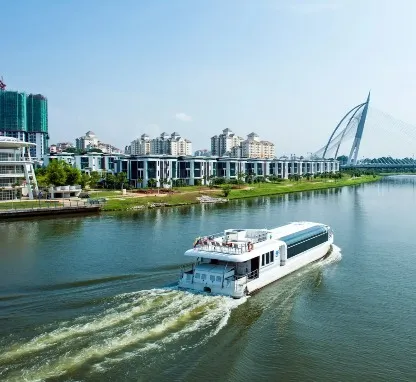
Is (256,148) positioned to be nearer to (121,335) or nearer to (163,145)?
(163,145)

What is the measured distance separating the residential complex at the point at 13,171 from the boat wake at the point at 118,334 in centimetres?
3309

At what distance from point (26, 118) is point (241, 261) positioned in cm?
9856

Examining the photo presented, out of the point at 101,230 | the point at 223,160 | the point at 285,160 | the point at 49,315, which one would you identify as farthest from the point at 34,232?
the point at 285,160

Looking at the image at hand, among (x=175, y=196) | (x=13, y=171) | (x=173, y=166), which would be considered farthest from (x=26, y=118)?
(x=175, y=196)

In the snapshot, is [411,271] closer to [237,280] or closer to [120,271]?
[237,280]

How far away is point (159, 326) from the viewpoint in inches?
480

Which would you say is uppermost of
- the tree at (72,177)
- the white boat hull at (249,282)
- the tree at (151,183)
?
the tree at (72,177)

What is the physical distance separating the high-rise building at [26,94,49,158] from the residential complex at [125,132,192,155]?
91.0 ft

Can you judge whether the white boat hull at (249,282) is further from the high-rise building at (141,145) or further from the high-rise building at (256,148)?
the high-rise building at (141,145)

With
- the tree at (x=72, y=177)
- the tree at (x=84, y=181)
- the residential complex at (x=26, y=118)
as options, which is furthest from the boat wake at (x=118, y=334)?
the residential complex at (x=26, y=118)

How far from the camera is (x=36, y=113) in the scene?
10519 centimetres

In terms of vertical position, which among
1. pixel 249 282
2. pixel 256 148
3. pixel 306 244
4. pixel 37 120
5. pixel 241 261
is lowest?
pixel 249 282

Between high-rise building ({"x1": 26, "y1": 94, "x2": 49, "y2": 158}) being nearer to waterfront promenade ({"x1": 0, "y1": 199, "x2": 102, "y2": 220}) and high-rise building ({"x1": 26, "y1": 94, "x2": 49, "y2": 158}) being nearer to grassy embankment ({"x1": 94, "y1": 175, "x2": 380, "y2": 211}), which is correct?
grassy embankment ({"x1": 94, "y1": 175, "x2": 380, "y2": 211})

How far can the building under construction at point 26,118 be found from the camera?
9762 cm
